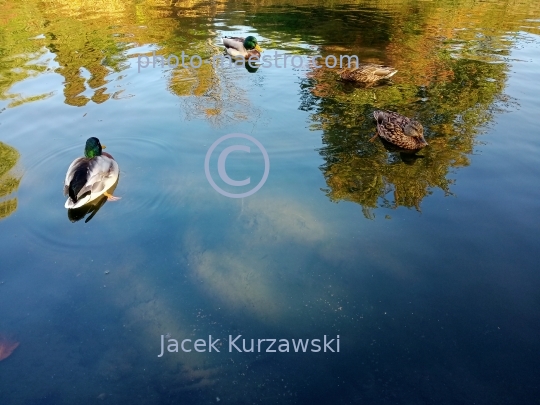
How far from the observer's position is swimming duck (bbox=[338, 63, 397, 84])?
8.95m

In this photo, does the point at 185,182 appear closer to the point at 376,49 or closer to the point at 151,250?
the point at 151,250

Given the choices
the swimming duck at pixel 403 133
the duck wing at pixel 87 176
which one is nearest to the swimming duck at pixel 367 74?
the swimming duck at pixel 403 133

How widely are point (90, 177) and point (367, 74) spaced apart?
6.37 metres

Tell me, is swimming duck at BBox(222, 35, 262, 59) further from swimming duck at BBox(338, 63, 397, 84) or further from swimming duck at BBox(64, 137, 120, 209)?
swimming duck at BBox(64, 137, 120, 209)

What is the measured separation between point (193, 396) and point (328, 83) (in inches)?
295

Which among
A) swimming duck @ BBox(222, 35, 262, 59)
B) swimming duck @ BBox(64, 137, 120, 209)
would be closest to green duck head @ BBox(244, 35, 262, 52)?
swimming duck @ BBox(222, 35, 262, 59)

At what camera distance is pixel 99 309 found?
3986 millimetres

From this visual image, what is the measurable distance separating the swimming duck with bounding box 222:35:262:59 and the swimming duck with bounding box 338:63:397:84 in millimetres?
3204

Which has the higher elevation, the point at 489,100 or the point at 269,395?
the point at 489,100

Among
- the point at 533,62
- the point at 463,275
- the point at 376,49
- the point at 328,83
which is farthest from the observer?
the point at 376,49

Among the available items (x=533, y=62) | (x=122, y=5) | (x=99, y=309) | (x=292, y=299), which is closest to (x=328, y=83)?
(x=533, y=62)

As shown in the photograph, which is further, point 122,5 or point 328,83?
point 122,5

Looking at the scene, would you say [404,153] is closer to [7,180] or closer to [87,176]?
[87,176]

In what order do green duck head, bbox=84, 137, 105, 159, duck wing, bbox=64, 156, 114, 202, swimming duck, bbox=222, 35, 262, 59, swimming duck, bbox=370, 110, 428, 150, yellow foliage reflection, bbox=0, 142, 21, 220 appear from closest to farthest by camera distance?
duck wing, bbox=64, 156, 114, 202 < yellow foliage reflection, bbox=0, 142, 21, 220 < green duck head, bbox=84, 137, 105, 159 < swimming duck, bbox=370, 110, 428, 150 < swimming duck, bbox=222, 35, 262, 59
